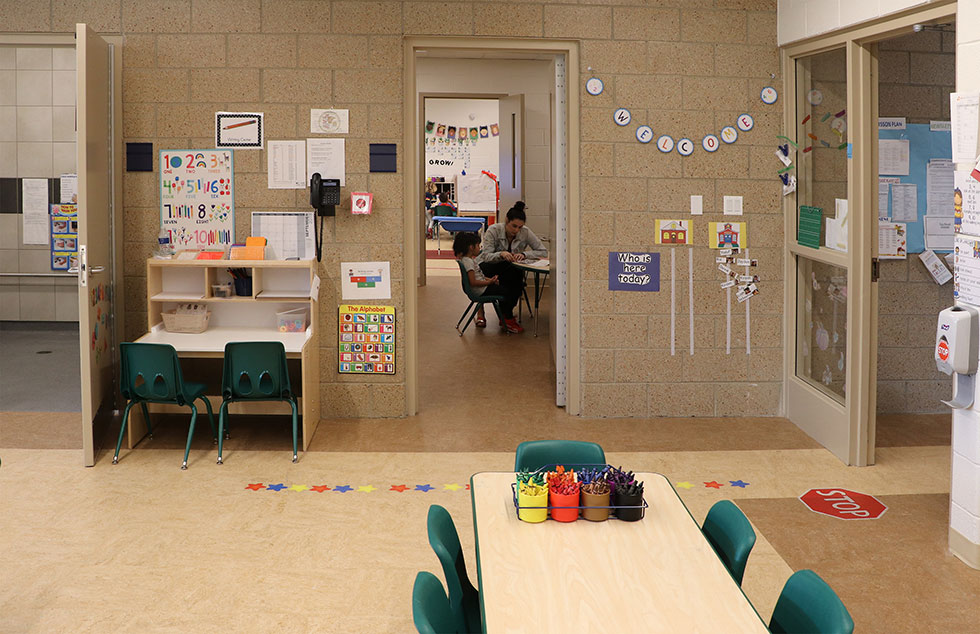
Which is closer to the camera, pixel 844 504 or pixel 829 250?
pixel 844 504

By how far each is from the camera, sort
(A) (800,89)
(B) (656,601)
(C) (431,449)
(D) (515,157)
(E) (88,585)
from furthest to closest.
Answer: (D) (515,157), (A) (800,89), (C) (431,449), (E) (88,585), (B) (656,601)

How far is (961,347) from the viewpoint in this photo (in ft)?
13.8

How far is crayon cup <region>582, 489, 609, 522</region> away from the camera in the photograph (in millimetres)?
3119

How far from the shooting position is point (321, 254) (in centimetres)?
653

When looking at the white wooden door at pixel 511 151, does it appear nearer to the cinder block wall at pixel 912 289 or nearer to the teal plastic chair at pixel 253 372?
the cinder block wall at pixel 912 289

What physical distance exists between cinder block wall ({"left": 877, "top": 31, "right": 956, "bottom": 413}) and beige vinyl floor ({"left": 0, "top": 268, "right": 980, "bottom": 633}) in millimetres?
226

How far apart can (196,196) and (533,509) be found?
415 centimetres

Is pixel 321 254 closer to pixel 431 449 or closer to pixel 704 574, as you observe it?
pixel 431 449

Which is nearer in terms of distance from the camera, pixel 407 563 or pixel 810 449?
pixel 407 563

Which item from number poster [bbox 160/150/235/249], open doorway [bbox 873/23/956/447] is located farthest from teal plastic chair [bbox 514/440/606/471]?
number poster [bbox 160/150/235/249]

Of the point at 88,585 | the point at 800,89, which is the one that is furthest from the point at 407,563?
the point at 800,89

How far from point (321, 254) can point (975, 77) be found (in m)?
3.98

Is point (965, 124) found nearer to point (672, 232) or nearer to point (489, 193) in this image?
point (672, 232)

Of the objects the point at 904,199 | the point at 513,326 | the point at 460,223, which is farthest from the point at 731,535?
the point at 460,223
